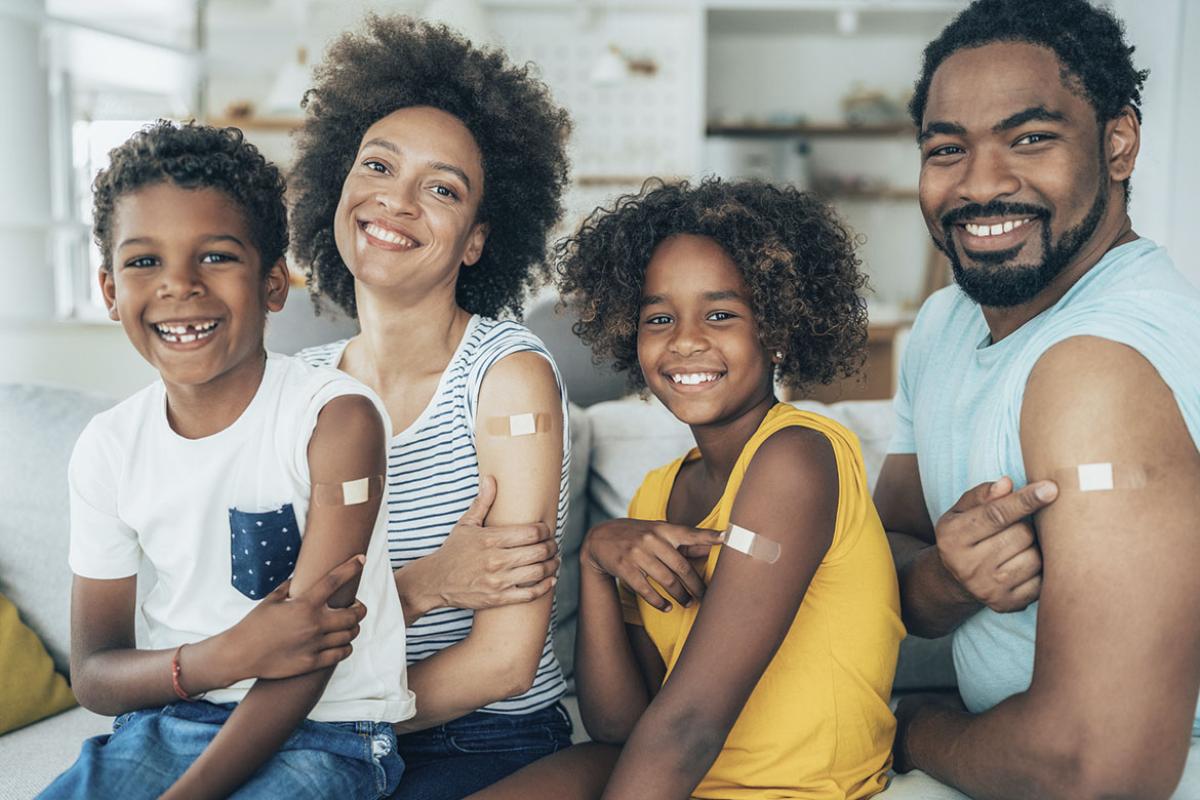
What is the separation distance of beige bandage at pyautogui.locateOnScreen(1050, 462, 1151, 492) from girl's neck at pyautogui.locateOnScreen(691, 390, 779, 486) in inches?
16.8

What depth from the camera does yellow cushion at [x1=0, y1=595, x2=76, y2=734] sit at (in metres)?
1.66

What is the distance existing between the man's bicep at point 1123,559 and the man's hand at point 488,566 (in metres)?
0.59

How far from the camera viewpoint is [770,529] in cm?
121

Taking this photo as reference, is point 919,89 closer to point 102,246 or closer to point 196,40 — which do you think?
point 102,246

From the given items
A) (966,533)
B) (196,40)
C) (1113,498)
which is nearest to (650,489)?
(966,533)

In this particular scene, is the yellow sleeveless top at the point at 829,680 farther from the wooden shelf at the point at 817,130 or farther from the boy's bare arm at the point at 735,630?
the wooden shelf at the point at 817,130

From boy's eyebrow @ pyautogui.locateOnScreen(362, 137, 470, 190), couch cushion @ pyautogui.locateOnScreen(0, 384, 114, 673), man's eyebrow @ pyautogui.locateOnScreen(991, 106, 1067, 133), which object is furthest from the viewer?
couch cushion @ pyautogui.locateOnScreen(0, 384, 114, 673)

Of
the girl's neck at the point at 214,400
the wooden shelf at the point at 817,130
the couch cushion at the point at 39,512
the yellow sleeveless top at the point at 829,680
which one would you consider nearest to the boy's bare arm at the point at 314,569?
the girl's neck at the point at 214,400

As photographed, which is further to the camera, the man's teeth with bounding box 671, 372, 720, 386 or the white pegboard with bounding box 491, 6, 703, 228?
the white pegboard with bounding box 491, 6, 703, 228

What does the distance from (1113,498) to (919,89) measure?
2.17 feet

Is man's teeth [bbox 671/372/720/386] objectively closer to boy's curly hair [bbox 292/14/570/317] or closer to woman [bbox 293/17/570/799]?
woman [bbox 293/17/570/799]

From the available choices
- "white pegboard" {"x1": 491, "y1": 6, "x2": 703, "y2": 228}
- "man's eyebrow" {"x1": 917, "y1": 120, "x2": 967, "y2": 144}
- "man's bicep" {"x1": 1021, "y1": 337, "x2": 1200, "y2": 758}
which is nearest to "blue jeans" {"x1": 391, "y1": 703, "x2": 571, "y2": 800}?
"man's bicep" {"x1": 1021, "y1": 337, "x2": 1200, "y2": 758}

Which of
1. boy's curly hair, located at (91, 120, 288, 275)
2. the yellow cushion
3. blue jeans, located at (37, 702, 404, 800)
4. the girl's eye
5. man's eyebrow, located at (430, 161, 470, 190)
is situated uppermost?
man's eyebrow, located at (430, 161, 470, 190)

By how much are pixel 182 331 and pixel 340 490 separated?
9.3 inches
